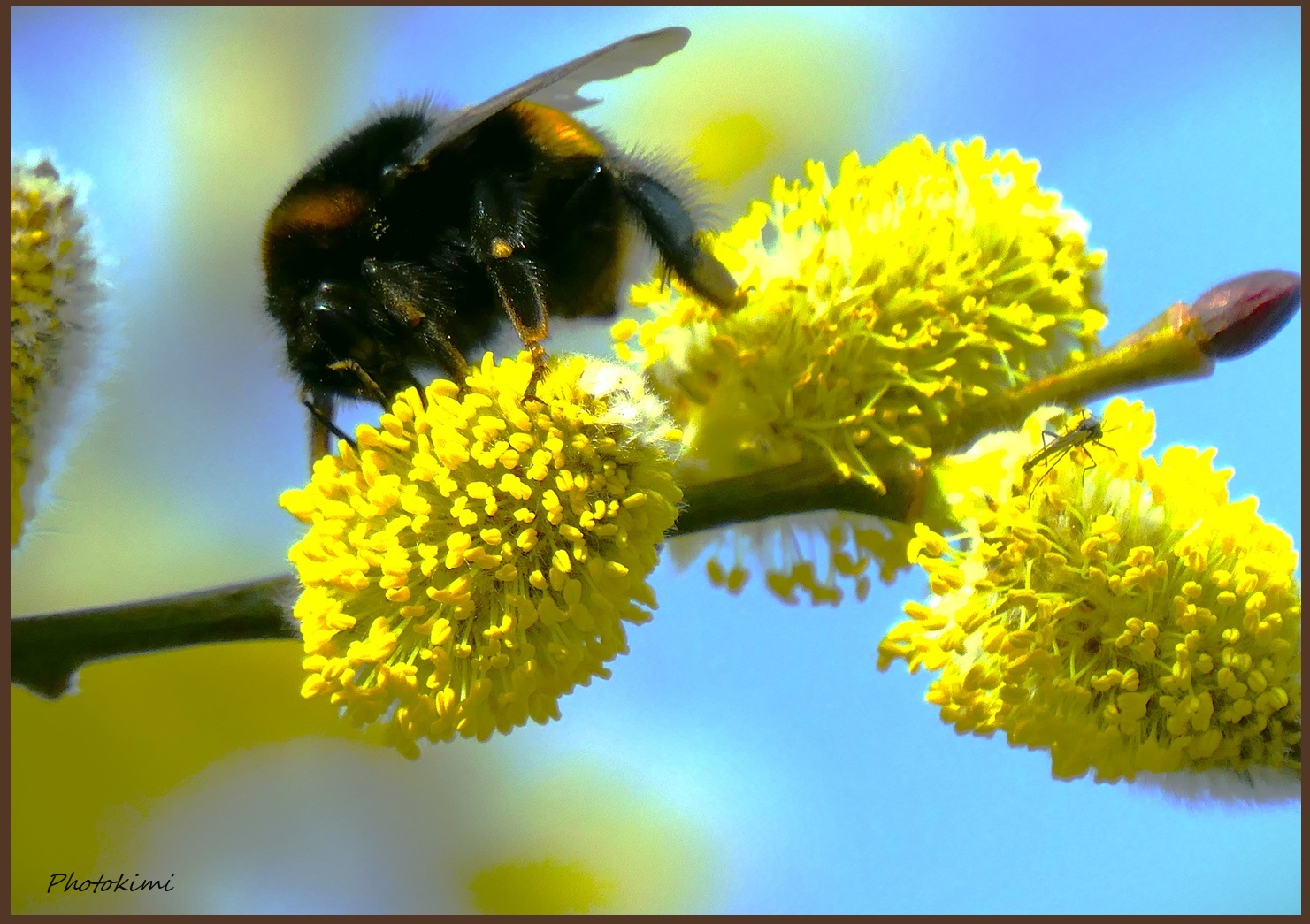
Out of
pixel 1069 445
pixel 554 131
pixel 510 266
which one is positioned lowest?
pixel 1069 445

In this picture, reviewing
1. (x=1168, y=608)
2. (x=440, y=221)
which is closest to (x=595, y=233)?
(x=440, y=221)

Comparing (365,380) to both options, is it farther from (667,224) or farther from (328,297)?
(667,224)

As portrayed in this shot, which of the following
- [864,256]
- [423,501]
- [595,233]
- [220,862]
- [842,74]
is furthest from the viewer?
[842,74]

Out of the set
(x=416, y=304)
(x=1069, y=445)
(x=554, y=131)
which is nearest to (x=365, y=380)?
(x=416, y=304)

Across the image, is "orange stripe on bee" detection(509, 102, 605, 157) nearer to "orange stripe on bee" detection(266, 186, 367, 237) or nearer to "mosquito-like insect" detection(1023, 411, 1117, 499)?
"orange stripe on bee" detection(266, 186, 367, 237)

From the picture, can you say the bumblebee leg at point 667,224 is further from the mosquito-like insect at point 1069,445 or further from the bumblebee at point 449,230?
the mosquito-like insect at point 1069,445

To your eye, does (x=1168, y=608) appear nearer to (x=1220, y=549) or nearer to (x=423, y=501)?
(x=1220, y=549)
